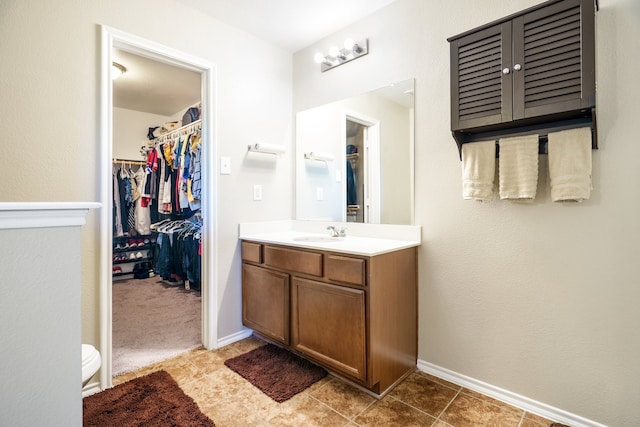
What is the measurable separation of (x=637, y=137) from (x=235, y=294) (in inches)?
98.9

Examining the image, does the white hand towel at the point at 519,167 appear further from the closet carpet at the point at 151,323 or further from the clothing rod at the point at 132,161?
the clothing rod at the point at 132,161

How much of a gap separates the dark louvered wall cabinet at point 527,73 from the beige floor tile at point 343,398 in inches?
60.1

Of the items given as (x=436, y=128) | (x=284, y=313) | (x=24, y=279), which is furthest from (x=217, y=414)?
(x=436, y=128)

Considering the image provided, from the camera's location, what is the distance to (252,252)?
94.3 inches

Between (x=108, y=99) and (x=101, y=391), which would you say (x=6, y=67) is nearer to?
(x=108, y=99)

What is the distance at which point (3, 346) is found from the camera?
65 centimetres

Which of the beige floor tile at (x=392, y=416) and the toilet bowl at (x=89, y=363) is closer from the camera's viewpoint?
the toilet bowl at (x=89, y=363)

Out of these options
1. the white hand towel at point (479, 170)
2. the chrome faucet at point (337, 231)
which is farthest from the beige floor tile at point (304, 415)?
the white hand towel at point (479, 170)

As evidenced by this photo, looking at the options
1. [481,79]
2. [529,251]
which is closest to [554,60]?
[481,79]

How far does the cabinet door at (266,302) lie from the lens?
2154 millimetres

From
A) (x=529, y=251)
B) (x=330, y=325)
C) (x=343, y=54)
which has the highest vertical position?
(x=343, y=54)

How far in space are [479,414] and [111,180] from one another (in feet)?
7.85

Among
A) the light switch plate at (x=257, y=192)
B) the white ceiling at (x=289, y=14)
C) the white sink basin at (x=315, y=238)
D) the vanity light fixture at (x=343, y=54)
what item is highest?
the white ceiling at (x=289, y=14)

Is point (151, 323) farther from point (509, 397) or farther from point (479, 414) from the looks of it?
point (509, 397)
